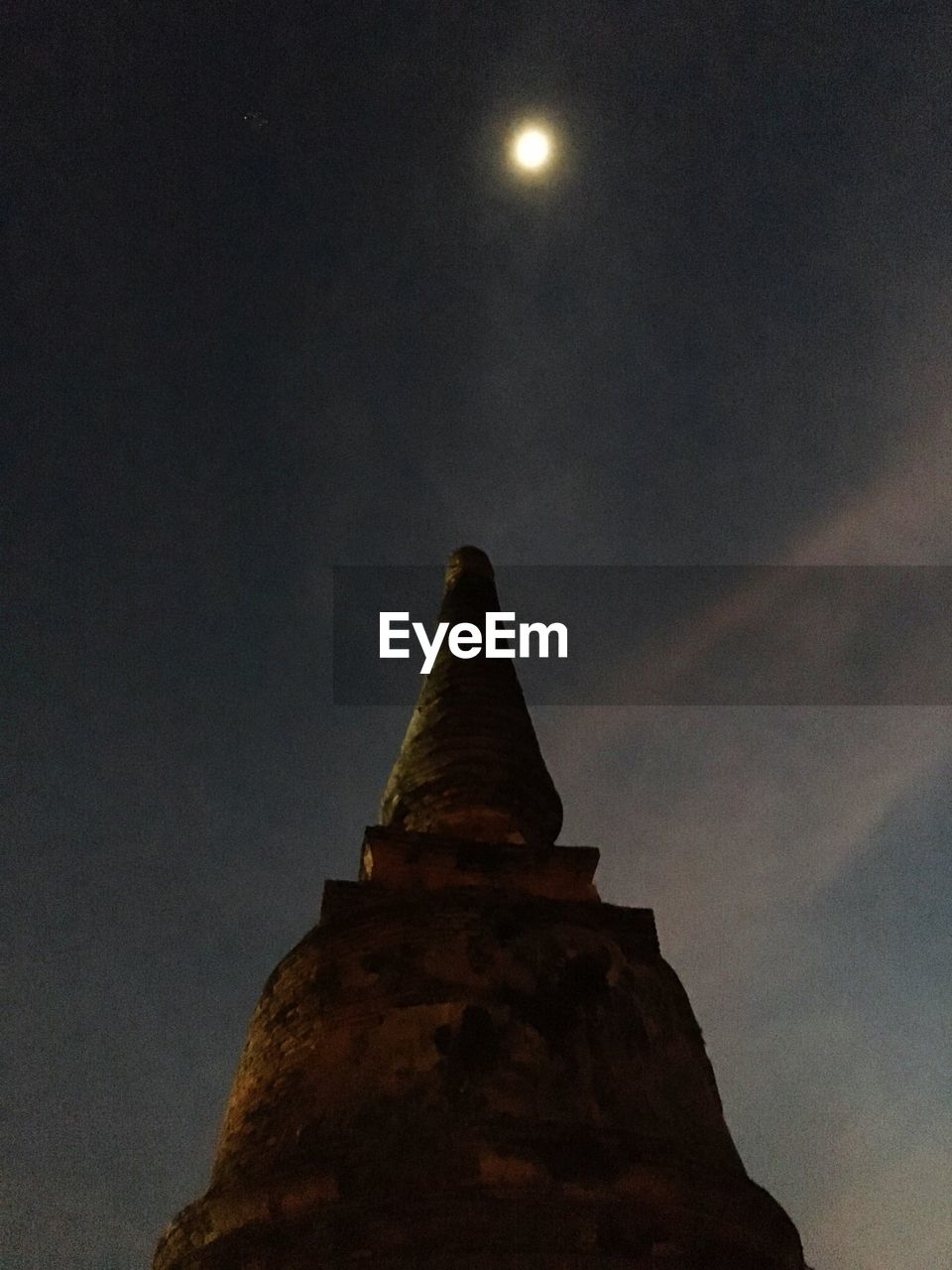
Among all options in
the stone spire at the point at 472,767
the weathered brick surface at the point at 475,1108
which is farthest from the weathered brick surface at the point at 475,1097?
the stone spire at the point at 472,767

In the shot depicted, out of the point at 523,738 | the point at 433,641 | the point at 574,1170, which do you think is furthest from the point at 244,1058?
the point at 433,641

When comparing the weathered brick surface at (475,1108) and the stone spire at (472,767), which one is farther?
the stone spire at (472,767)

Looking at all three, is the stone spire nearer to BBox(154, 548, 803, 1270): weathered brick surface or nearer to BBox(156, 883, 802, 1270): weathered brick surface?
BBox(154, 548, 803, 1270): weathered brick surface

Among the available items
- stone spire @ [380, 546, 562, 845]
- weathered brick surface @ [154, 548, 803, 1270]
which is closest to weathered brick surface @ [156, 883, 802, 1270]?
weathered brick surface @ [154, 548, 803, 1270]

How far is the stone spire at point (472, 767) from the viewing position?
7.57 metres

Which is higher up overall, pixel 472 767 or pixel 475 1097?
pixel 472 767

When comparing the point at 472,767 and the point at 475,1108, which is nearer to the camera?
the point at 475,1108

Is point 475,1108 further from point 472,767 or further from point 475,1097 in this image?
point 472,767

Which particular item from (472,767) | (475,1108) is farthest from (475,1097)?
(472,767)

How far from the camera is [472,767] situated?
781 cm

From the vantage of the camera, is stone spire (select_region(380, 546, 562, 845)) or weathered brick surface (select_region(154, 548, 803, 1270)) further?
stone spire (select_region(380, 546, 562, 845))

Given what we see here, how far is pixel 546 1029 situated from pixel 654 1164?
884 millimetres

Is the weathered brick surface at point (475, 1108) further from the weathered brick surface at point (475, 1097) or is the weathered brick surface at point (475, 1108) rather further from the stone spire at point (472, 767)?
the stone spire at point (472, 767)

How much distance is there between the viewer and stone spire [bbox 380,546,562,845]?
7.57 meters
